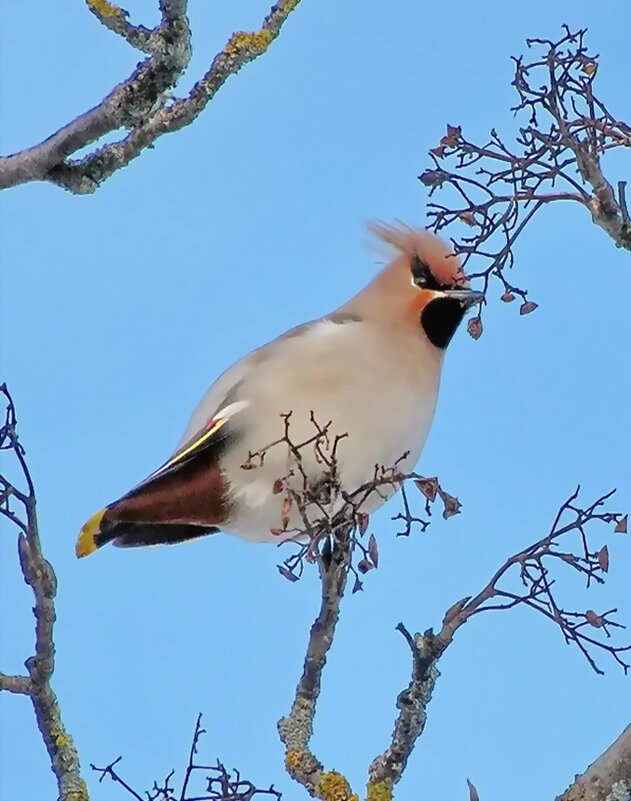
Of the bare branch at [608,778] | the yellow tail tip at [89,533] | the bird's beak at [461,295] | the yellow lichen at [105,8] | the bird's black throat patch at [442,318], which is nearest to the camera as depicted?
the bare branch at [608,778]

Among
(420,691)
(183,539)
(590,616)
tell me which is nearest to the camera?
(590,616)

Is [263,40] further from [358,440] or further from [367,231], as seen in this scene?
[367,231]

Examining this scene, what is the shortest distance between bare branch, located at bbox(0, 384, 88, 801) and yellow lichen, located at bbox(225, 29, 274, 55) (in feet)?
2.31

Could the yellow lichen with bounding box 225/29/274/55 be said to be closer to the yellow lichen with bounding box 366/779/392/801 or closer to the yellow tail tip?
the yellow tail tip

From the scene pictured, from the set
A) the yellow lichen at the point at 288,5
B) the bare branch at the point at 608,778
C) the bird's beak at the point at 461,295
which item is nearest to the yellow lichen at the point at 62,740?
the bare branch at the point at 608,778

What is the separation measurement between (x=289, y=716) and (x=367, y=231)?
155 cm

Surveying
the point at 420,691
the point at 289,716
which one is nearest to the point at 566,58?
the point at 420,691

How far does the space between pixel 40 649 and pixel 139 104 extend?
887mm

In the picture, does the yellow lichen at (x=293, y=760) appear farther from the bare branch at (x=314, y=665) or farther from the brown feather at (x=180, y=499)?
the brown feather at (x=180, y=499)

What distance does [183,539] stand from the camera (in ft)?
10.0

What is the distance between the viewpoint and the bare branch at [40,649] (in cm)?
199

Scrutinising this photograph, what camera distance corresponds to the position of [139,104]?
226 centimetres

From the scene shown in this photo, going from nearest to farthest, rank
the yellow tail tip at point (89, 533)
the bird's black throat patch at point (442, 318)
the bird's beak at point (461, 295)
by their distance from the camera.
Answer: the yellow tail tip at point (89, 533) → the bird's beak at point (461, 295) → the bird's black throat patch at point (442, 318)

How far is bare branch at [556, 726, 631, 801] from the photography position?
1.85 metres
